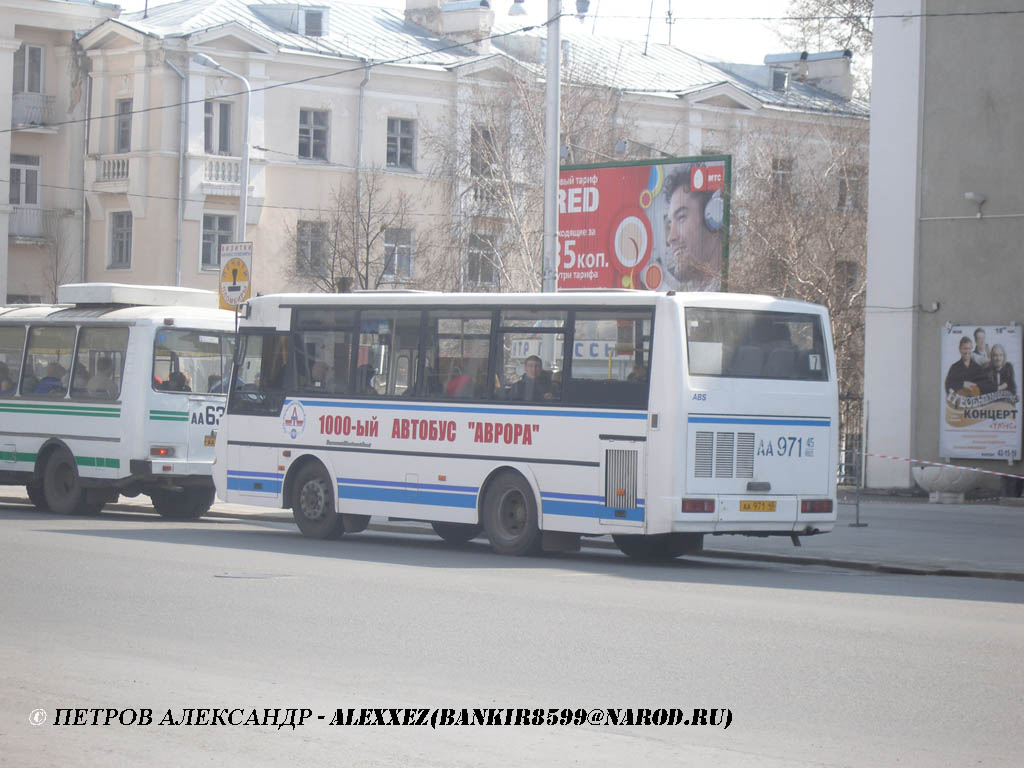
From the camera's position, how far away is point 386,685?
931cm

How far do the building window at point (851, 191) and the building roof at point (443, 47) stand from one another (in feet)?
24.4

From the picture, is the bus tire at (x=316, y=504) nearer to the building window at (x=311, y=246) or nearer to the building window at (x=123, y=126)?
the building window at (x=311, y=246)

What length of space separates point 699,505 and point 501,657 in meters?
6.71

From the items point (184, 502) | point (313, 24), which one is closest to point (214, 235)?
point (313, 24)

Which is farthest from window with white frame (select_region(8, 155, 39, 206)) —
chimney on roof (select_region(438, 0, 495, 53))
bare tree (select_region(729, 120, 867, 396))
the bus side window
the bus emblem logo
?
the bus emblem logo

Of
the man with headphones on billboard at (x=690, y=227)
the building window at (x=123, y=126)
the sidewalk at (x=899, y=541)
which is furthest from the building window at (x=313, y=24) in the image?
the sidewalk at (x=899, y=541)

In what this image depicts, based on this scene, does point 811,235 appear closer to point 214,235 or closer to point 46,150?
point 214,235

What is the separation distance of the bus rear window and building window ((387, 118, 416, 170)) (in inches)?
1507

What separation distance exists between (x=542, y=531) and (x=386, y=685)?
344 inches

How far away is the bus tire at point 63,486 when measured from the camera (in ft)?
76.7

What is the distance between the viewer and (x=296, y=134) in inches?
2088

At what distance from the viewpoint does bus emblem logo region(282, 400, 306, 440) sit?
66.3 ft

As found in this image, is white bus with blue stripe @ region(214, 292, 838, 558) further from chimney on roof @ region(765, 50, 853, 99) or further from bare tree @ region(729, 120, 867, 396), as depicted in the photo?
chimney on roof @ region(765, 50, 853, 99)

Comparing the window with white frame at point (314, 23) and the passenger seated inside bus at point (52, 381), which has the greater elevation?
the window with white frame at point (314, 23)
